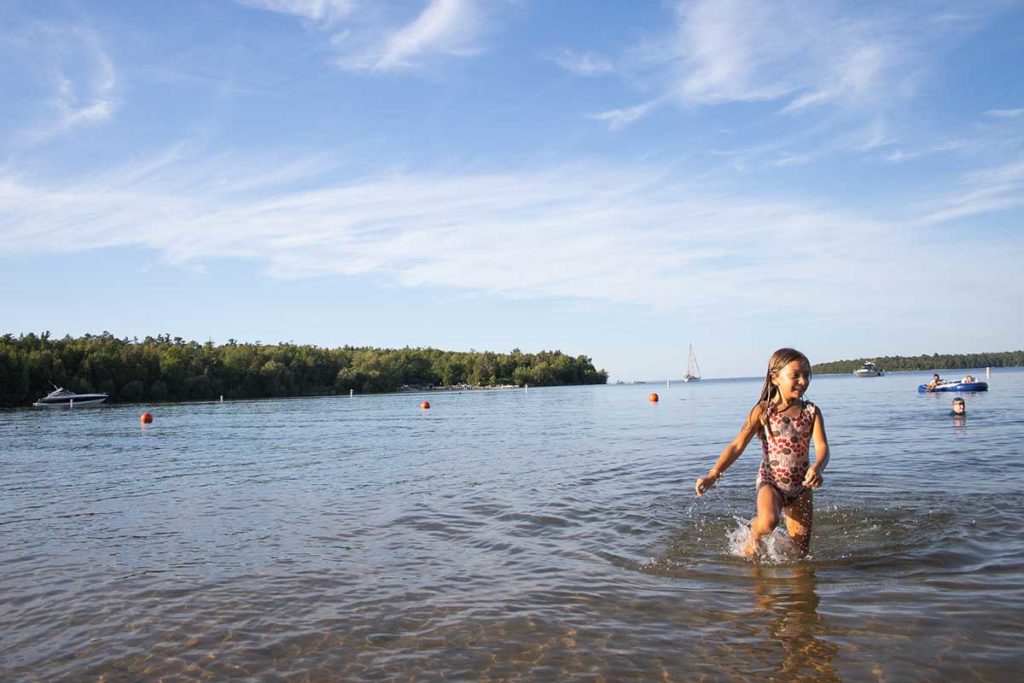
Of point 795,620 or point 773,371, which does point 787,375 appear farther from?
point 795,620

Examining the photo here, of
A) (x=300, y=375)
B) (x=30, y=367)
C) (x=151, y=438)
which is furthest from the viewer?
(x=300, y=375)

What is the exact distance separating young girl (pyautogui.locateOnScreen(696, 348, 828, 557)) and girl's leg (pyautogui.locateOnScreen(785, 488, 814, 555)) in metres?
0.01

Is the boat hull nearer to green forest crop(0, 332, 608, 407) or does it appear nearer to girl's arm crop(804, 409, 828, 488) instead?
green forest crop(0, 332, 608, 407)

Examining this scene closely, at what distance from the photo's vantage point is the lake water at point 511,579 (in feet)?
19.6

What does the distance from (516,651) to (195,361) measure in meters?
140

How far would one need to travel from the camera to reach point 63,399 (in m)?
97.1

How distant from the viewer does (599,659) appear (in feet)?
19.6

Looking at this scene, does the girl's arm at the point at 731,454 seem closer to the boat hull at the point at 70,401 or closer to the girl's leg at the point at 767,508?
the girl's leg at the point at 767,508

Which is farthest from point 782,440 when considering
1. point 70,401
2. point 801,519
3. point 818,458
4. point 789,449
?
point 70,401

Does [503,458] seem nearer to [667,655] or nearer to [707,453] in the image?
[707,453]

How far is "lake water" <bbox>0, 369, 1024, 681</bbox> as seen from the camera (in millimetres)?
5984

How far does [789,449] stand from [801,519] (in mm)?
978

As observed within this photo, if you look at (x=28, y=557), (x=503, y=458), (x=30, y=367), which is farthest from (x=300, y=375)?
(x=28, y=557)

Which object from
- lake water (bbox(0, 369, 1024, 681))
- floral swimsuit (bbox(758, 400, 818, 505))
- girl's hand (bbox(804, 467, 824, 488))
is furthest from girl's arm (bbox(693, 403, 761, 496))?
lake water (bbox(0, 369, 1024, 681))
